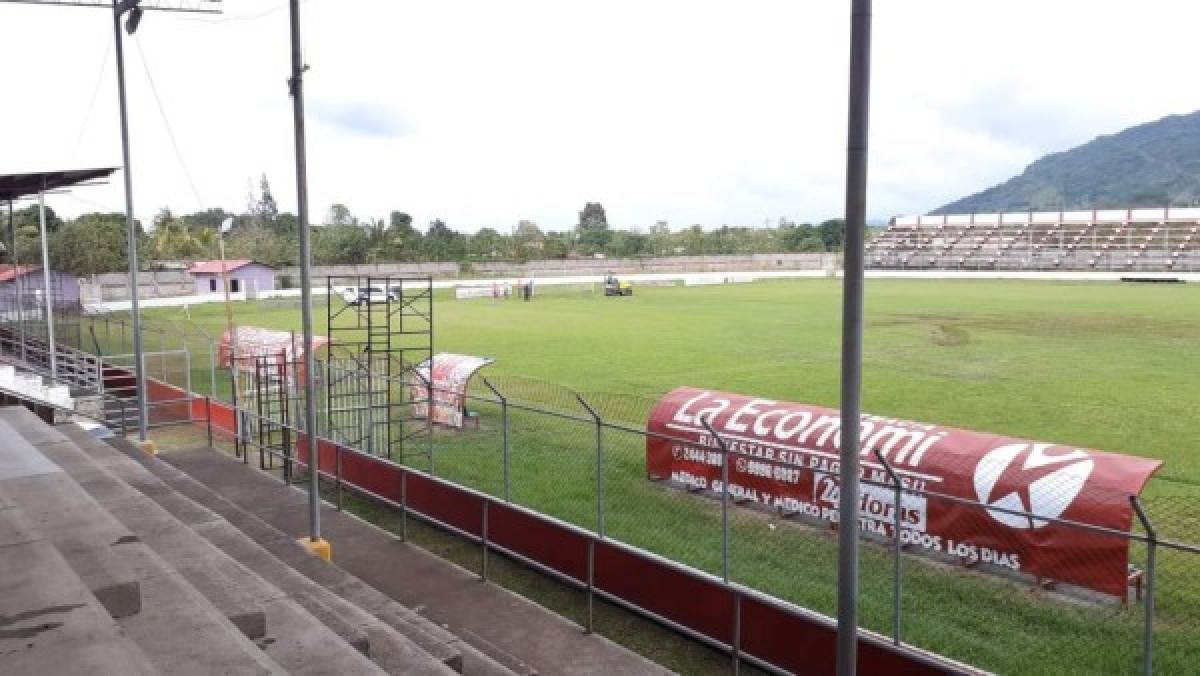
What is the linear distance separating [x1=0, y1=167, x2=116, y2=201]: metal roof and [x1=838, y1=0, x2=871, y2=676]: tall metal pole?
2158cm

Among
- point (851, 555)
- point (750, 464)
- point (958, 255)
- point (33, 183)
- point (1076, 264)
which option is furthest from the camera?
point (958, 255)

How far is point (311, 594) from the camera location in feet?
24.5

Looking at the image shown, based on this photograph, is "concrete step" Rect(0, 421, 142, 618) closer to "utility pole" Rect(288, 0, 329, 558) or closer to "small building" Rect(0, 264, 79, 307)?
"utility pole" Rect(288, 0, 329, 558)

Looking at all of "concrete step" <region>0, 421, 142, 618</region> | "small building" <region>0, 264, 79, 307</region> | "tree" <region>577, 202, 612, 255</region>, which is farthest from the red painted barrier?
"tree" <region>577, 202, 612, 255</region>

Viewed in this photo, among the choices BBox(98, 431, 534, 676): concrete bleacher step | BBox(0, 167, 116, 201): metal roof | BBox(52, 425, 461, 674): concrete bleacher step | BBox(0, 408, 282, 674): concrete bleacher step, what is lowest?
BBox(98, 431, 534, 676): concrete bleacher step

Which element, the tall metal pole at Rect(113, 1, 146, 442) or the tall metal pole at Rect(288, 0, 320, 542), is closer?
the tall metal pole at Rect(288, 0, 320, 542)

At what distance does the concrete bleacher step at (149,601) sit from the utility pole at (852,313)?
2.90m

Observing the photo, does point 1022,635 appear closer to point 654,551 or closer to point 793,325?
point 654,551

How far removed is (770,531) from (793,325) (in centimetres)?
2881

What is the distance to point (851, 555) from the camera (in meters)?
4.68

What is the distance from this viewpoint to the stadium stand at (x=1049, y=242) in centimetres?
9156

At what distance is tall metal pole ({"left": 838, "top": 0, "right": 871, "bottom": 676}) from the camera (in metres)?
4.31

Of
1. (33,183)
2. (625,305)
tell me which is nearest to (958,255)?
(625,305)

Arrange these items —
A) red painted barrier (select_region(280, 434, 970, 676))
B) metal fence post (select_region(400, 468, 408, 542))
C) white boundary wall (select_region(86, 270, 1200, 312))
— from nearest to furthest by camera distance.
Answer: red painted barrier (select_region(280, 434, 970, 676)) → metal fence post (select_region(400, 468, 408, 542)) → white boundary wall (select_region(86, 270, 1200, 312))
